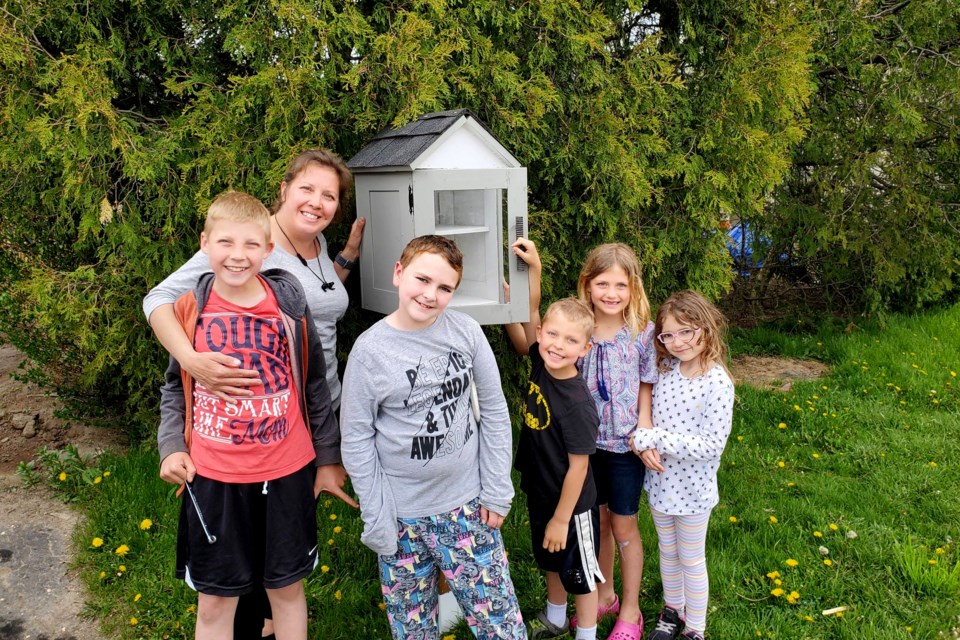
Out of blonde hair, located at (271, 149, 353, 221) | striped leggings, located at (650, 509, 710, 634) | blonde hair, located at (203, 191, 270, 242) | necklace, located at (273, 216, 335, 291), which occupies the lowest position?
striped leggings, located at (650, 509, 710, 634)

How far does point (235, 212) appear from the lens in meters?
2.09

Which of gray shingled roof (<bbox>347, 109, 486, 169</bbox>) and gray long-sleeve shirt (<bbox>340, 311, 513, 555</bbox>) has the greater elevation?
gray shingled roof (<bbox>347, 109, 486, 169</bbox>)

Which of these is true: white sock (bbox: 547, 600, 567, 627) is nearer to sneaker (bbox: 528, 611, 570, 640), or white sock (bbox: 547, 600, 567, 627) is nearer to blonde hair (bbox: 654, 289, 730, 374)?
sneaker (bbox: 528, 611, 570, 640)

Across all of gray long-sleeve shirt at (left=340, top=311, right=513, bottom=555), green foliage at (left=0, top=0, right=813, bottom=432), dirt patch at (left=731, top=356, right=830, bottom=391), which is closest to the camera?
gray long-sleeve shirt at (left=340, top=311, right=513, bottom=555)

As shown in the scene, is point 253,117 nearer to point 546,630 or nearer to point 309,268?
point 309,268

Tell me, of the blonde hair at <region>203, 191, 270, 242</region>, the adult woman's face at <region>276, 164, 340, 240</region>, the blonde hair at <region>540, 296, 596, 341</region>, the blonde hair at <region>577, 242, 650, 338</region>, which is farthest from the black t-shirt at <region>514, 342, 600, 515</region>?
the blonde hair at <region>203, 191, 270, 242</region>

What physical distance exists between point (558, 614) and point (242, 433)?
1407mm

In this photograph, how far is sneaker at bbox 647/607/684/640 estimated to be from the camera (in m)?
2.79

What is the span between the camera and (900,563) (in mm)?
3195

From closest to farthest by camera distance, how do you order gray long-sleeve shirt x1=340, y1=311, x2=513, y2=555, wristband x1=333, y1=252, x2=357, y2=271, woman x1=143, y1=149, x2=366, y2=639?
gray long-sleeve shirt x1=340, y1=311, x2=513, y2=555, woman x1=143, y1=149, x2=366, y2=639, wristband x1=333, y1=252, x2=357, y2=271

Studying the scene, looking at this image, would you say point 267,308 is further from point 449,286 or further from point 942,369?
point 942,369

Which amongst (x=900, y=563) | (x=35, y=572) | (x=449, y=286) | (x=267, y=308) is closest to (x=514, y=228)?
(x=449, y=286)

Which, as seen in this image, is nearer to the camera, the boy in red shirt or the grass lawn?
the boy in red shirt

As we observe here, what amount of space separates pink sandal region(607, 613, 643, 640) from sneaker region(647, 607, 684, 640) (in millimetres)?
48
